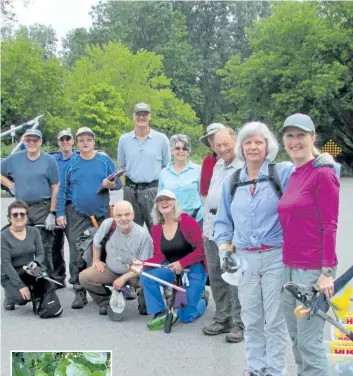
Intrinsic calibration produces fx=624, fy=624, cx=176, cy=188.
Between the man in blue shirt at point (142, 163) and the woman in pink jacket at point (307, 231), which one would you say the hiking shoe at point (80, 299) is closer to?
the man in blue shirt at point (142, 163)

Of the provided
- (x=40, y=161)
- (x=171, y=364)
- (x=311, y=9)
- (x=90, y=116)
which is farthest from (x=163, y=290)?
(x=311, y=9)

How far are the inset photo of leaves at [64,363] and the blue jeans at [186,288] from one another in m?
2.40

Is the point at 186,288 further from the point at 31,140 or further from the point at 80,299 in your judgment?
the point at 31,140

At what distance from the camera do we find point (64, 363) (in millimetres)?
2932

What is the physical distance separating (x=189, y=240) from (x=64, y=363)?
8.42 feet

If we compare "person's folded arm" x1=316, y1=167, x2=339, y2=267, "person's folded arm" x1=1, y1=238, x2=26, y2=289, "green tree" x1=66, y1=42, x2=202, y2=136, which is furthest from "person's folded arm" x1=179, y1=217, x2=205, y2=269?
"green tree" x1=66, y1=42, x2=202, y2=136

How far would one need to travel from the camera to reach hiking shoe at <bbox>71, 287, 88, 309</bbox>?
5879 millimetres

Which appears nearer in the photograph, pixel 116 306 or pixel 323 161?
pixel 323 161

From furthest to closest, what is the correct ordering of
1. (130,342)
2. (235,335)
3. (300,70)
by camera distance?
(300,70)
(130,342)
(235,335)

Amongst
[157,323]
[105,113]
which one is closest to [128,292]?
[157,323]

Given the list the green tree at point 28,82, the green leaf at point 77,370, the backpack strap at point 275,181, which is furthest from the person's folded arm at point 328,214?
the green tree at point 28,82

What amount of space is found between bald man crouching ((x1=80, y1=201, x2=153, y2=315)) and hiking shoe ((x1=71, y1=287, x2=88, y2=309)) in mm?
193

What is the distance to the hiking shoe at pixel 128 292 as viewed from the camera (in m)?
5.58

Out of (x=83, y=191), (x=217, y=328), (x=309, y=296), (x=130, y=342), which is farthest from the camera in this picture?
(x=83, y=191)
